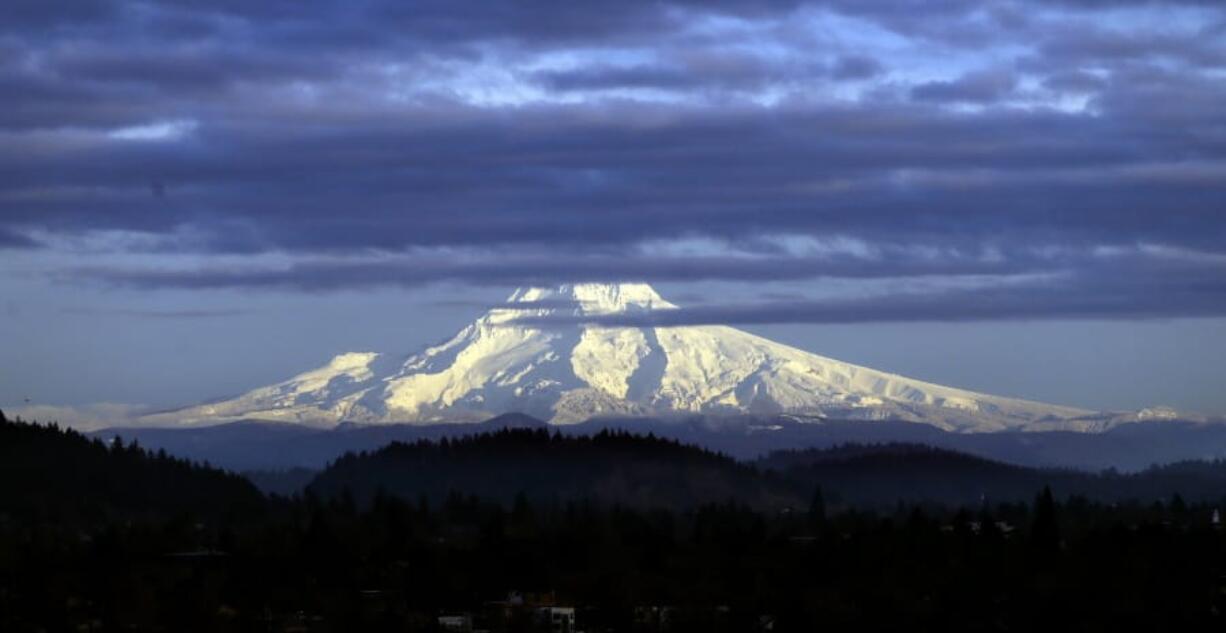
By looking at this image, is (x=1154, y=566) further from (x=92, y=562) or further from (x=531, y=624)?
(x=92, y=562)

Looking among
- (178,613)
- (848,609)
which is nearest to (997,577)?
(848,609)

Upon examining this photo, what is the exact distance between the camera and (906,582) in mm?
189750

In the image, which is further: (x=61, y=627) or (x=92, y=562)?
(x=92, y=562)

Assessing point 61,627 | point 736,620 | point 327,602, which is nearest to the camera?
point 61,627

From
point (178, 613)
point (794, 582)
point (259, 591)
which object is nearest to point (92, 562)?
point (259, 591)

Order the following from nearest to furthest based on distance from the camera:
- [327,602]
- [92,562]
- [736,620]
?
[736,620] < [327,602] < [92,562]

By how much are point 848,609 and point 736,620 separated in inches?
269

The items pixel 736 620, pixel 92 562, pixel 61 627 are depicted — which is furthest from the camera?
pixel 92 562

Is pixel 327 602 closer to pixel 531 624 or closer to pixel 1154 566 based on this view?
pixel 531 624

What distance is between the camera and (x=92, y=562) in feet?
652

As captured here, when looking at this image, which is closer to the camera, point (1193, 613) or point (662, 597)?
point (1193, 613)

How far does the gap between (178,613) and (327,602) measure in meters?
15.4

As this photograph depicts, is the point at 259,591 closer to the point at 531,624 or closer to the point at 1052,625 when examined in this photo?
the point at 531,624

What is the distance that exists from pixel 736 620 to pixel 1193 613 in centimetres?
2351
